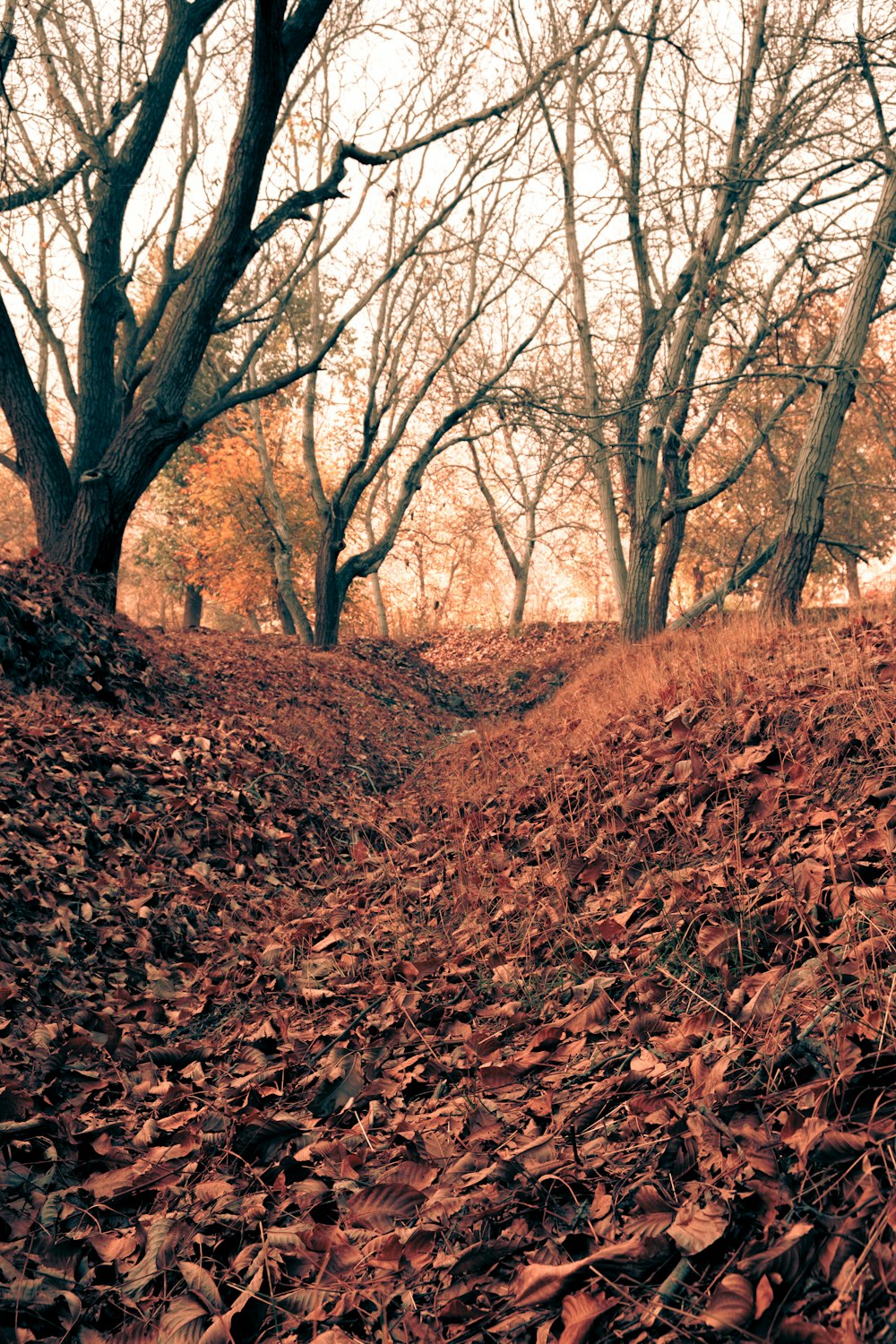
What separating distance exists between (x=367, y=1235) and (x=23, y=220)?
13420 millimetres

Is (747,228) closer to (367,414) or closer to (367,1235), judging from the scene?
(367,414)

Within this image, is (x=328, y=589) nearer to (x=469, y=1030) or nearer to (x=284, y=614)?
(x=284, y=614)

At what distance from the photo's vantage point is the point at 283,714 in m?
9.44

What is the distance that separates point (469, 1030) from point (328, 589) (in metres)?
12.9

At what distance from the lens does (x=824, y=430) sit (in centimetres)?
919

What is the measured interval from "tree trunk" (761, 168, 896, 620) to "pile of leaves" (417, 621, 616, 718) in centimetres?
508

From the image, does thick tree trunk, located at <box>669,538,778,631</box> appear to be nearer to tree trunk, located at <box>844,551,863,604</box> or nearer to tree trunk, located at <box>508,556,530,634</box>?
tree trunk, located at <box>508,556,530,634</box>

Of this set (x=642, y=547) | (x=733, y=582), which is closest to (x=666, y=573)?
(x=642, y=547)

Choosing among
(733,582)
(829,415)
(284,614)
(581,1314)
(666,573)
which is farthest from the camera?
(284,614)

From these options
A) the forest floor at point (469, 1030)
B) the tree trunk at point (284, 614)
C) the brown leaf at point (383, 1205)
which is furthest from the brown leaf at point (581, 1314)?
the tree trunk at point (284, 614)

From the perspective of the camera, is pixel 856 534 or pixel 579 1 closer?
pixel 579 1

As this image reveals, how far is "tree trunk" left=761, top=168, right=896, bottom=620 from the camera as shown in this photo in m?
8.98

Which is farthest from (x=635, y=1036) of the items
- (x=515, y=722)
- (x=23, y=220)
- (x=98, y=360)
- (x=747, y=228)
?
(x=23, y=220)

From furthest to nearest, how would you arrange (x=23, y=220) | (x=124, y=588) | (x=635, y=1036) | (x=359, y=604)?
(x=124, y=588), (x=359, y=604), (x=23, y=220), (x=635, y=1036)
